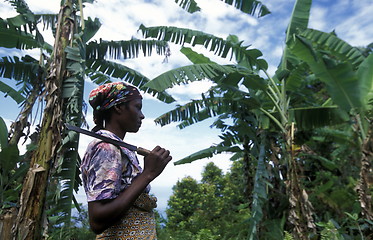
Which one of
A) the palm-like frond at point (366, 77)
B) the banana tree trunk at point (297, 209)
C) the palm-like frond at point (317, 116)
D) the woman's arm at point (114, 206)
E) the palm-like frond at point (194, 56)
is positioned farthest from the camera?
the palm-like frond at point (194, 56)

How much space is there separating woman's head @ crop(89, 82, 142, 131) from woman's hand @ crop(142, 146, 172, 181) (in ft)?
1.07

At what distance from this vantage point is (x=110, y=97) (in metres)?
1.58

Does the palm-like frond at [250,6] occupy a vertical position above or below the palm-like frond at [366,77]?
above

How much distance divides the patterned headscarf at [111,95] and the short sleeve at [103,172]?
0.28 m

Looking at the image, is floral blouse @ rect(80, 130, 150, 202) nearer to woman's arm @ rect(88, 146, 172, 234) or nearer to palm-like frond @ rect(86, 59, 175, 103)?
woman's arm @ rect(88, 146, 172, 234)

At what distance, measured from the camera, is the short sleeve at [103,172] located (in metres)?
1.27

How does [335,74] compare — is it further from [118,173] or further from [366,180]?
[118,173]

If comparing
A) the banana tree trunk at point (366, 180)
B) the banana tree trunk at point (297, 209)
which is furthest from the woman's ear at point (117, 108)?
the banana tree trunk at point (366, 180)

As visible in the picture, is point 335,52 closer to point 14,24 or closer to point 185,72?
point 185,72

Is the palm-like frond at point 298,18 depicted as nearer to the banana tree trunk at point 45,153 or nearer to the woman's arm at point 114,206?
the banana tree trunk at point 45,153

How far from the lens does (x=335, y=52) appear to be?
21.8 feet

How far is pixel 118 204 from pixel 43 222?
215cm

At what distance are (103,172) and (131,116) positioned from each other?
377mm

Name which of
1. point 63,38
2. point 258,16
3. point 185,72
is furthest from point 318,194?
point 63,38
